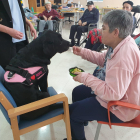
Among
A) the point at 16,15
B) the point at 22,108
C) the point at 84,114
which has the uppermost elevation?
the point at 16,15

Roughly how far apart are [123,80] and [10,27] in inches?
45.6

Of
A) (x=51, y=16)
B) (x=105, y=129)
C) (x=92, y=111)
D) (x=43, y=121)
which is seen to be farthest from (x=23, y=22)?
→ (x=51, y=16)

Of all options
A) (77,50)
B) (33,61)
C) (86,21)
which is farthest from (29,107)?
(86,21)

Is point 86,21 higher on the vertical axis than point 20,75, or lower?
higher

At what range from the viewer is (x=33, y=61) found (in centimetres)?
98

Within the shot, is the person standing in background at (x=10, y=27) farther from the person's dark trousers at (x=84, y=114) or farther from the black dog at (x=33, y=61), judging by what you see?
the person's dark trousers at (x=84, y=114)

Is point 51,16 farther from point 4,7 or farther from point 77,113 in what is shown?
point 77,113

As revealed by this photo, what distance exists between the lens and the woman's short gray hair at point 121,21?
2.47ft

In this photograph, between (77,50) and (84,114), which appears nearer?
(84,114)

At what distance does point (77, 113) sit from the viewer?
961 mm

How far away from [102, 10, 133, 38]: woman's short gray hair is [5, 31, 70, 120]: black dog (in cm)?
50

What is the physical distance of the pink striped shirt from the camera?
0.73m

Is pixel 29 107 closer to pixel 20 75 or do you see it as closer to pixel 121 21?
pixel 20 75

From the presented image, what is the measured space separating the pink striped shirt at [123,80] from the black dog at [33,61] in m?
0.39
